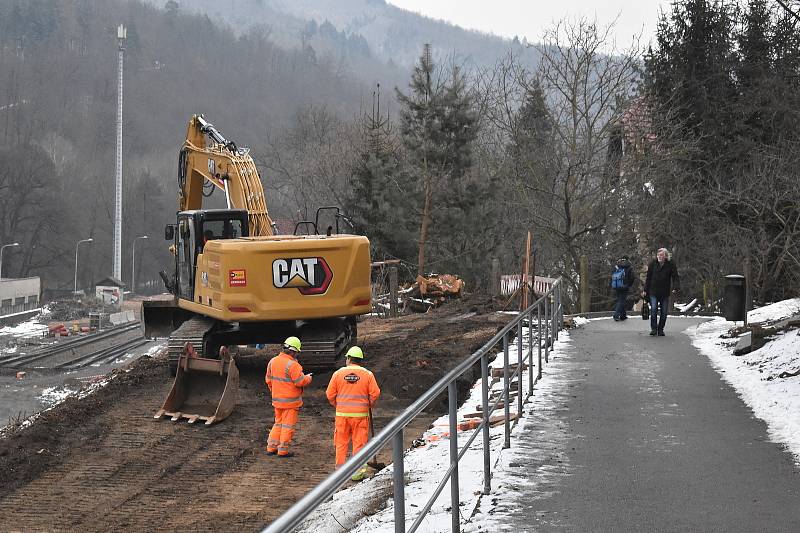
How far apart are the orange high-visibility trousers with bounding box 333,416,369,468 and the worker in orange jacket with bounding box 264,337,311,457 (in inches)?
66.8

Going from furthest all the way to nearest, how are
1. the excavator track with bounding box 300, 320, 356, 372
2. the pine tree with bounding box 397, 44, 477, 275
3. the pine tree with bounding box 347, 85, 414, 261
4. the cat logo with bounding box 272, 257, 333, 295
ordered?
1. the pine tree with bounding box 397, 44, 477, 275
2. the pine tree with bounding box 347, 85, 414, 261
3. the excavator track with bounding box 300, 320, 356, 372
4. the cat logo with bounding box 272, 257, 333, 295

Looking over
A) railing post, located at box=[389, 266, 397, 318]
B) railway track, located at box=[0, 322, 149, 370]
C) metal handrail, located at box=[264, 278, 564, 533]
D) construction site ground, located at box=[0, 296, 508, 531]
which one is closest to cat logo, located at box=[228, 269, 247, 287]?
construction site ground, located at box=[0, 296, 508, 531]

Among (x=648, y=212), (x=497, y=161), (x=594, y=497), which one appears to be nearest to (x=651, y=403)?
(x=594, y=497)

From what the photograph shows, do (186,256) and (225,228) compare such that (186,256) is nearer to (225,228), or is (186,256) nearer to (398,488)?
(225,228)

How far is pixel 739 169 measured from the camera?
43031 millimetres

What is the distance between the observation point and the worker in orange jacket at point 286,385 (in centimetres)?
1353

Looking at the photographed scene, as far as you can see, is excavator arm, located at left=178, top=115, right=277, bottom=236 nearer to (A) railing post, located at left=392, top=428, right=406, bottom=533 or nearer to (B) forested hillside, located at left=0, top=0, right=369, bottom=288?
(A) railing post, located at left=392, top=428, right=406, bottom=533

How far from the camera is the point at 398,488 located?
17.6ft

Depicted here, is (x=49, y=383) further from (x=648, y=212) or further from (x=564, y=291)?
(x=648, y=212)

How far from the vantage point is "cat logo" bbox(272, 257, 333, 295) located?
1800 cm

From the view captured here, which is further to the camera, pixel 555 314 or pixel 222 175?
pixel 222 175

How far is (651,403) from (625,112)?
26.8 meters

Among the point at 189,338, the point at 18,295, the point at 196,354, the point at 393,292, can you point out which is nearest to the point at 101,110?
the point at 18,295

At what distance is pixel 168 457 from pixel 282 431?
1726 millimetres
